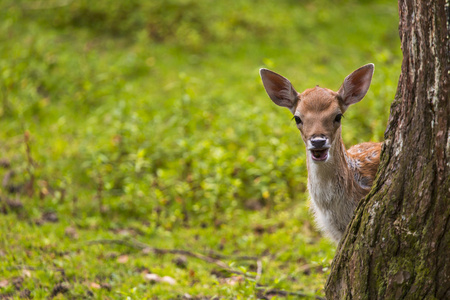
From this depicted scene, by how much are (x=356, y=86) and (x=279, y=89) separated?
674mm

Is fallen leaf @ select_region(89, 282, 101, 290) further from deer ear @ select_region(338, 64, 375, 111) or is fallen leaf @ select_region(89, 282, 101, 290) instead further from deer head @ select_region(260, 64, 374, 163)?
deer ear @ select_region(338, 64, 375, 111)

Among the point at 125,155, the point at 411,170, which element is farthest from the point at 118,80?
the point at 411,170

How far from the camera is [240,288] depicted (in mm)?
4672

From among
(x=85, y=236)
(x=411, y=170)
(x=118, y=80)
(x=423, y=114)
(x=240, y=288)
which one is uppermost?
(x=423, y=114)

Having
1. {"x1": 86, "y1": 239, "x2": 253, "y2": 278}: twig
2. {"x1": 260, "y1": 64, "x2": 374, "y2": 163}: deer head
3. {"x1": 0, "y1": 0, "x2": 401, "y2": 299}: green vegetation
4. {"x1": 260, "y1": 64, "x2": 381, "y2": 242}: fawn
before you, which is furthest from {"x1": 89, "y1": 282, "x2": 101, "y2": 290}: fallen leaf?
{"x1": 260, "y1": 64, "x2": 374, "y2": 163}: deer head

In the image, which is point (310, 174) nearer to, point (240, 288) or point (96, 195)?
point (240, 288)

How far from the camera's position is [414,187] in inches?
130

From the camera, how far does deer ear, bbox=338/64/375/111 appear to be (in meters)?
4.59

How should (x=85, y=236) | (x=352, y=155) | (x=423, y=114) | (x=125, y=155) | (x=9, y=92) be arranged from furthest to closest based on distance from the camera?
(x=9, y=92)
(x=125, y=155)
(x=85, y=236)
(x=352, y=155)
(x=423, y=114)

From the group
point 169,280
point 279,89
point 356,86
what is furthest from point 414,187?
point 169,280

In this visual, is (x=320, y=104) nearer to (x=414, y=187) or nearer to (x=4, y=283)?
(x=414, y=187)

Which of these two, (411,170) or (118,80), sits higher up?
(411,170)

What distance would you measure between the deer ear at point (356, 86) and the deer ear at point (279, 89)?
1.38ft

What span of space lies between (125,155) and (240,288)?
129 inches
